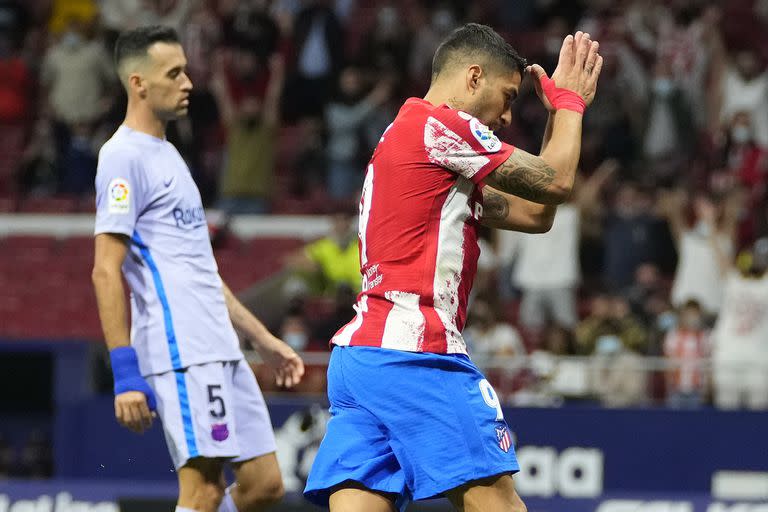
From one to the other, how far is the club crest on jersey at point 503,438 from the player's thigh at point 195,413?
1543mm

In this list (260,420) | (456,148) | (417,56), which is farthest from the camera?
(417,56)

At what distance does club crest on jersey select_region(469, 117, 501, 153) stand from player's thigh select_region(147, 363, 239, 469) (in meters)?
1.82

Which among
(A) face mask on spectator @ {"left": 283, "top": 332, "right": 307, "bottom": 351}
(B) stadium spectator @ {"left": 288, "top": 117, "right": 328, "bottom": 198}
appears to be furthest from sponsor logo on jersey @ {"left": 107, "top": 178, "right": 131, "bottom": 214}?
(B) stadium spectator @ {"left": 288, "top": 117, "right": 328, "bottom": 198}

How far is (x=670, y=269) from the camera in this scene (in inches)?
584

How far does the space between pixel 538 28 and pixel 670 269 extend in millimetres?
4302

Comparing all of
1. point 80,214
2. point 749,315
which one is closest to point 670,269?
point 749,315

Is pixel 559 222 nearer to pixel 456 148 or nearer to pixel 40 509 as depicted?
pixel 40 509

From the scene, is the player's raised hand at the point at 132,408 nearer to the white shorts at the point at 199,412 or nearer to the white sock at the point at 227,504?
the white shorts at the point at 199,412

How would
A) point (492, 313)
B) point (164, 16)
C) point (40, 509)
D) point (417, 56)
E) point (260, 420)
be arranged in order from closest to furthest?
point (260, 420) < point (40, 509) < point (492, 313) < point (417, 56) < point (164, 16)

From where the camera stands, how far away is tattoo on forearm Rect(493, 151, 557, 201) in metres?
5.08

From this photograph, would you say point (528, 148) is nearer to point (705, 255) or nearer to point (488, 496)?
point (705, 255)

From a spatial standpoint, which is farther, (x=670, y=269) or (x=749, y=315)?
(x=670, y=269)

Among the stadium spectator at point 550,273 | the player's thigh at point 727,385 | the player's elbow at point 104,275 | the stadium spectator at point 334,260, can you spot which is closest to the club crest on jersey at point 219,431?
the player's elbow at point 104,275

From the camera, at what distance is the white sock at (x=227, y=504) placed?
6.37 metres
